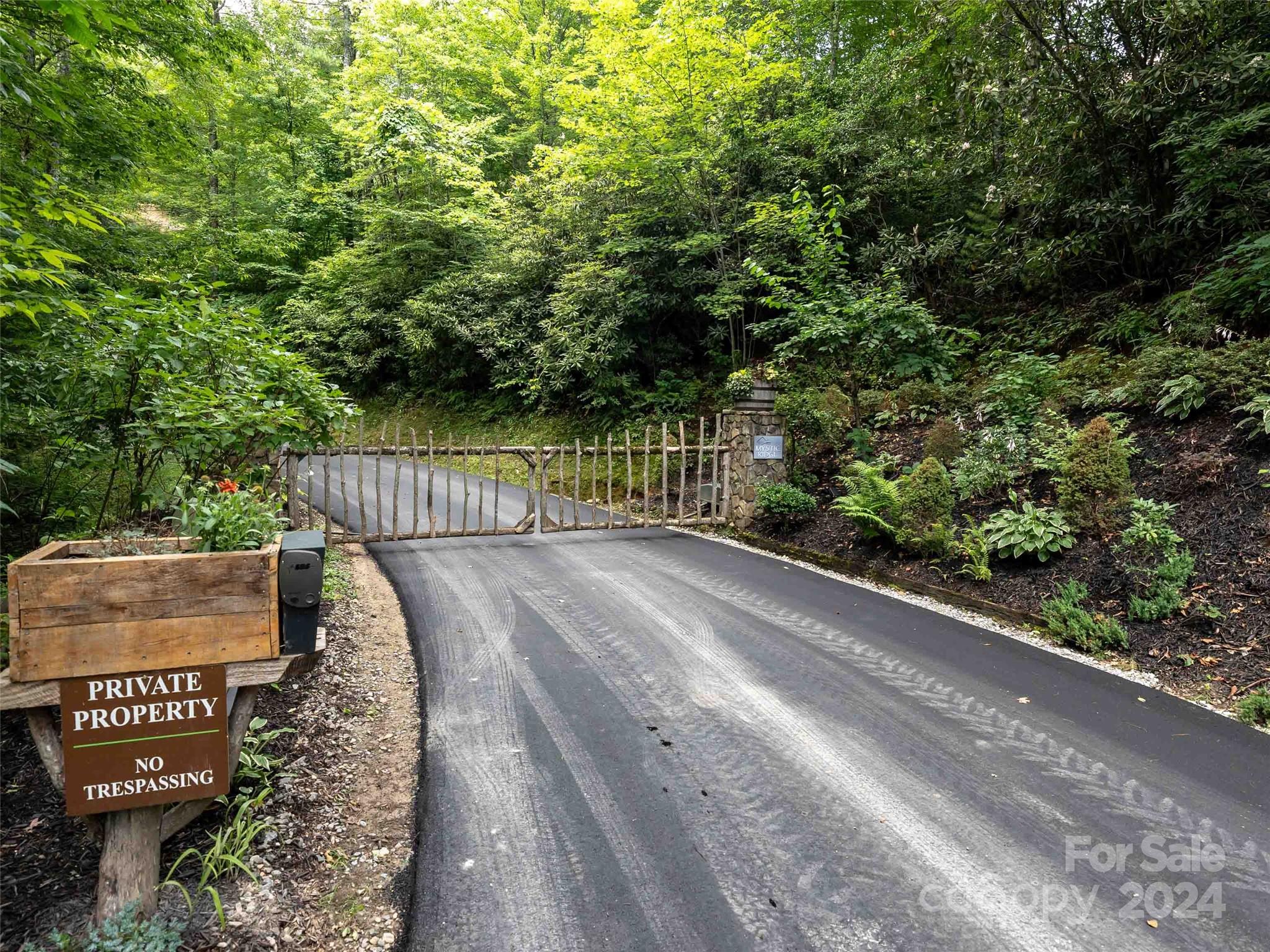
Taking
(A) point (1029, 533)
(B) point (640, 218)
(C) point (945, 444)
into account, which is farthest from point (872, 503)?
(B) point (640, 218)

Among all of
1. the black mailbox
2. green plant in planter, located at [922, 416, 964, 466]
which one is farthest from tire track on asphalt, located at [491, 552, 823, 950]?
green plant in planter, located at [922, 416, 964, 466]

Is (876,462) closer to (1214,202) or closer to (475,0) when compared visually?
(1214,202)

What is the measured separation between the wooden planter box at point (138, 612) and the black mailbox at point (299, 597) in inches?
1.6

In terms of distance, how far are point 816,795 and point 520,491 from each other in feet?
29.5

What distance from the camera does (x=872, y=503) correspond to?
6270mm

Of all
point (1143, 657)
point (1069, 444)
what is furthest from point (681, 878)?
point (1069, 444)

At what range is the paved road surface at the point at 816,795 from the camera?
2.12 meters

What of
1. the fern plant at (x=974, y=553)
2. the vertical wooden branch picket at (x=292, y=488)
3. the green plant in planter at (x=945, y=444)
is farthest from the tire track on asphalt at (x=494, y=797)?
the green plant in planter at (x=945, y=444)

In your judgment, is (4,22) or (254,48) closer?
(4,22)

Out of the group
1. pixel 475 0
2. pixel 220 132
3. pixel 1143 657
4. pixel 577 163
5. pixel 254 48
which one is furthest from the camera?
pixel 475 0

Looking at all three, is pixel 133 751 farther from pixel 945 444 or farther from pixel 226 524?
pixel 945 444

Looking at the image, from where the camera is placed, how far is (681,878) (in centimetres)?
229

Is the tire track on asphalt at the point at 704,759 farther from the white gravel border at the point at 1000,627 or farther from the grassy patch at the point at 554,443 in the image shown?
the grassy patch at the point at 554,443

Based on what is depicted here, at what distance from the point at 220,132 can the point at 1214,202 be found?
19.0 m
